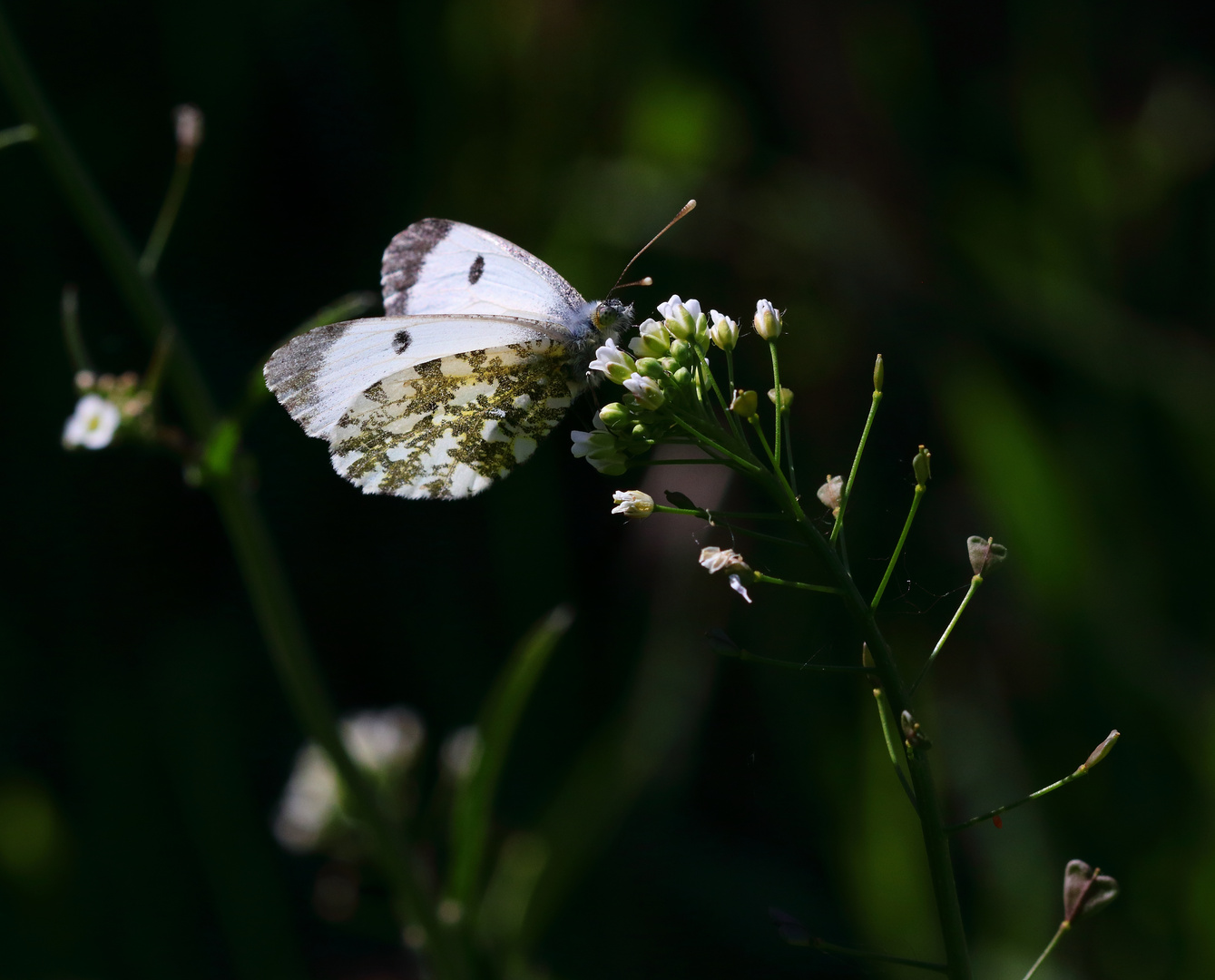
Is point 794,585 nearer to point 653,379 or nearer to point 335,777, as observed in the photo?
point 653,379

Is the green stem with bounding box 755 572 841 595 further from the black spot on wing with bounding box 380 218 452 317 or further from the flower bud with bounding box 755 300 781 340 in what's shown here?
the black spot on wing with bounding box 380 218 452 317

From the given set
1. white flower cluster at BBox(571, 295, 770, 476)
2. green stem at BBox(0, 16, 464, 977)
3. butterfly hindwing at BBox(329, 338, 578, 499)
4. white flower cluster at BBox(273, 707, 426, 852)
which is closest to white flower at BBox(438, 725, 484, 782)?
white flower cluster at BBox(273, 707, 426, 852)

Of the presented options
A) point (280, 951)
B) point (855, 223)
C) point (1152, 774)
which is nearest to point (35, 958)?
point (280, 951)

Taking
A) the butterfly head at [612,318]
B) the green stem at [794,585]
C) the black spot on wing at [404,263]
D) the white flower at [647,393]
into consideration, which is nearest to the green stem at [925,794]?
the green stem at [794,585]

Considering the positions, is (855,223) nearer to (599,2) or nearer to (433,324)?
(599,2)

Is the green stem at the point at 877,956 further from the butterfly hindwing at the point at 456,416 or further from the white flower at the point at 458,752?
the white flower at the point at 458,752

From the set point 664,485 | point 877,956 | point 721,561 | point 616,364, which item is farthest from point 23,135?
point 664,485
